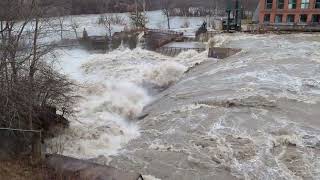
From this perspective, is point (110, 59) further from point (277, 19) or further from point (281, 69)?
point (277, 19)

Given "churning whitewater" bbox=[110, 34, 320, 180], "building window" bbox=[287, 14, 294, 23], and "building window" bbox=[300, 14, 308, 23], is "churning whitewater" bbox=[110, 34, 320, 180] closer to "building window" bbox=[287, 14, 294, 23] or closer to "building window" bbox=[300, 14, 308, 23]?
"building window" bbox=[300, 14, 308, 23]

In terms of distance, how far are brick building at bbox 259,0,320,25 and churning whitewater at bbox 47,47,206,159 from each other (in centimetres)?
1805

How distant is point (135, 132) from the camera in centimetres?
1652

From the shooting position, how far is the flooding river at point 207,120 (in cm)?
1307

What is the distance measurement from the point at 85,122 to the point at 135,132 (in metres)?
2.64

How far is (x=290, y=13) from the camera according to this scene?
153 feet

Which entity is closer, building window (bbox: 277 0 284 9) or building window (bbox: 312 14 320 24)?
building window (bbox: 312 14 320 24)

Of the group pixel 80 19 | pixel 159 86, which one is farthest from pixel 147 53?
pixel 80 19

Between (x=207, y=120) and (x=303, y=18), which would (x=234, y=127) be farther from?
(x=303, y=18)

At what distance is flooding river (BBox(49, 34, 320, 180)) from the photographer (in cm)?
1307

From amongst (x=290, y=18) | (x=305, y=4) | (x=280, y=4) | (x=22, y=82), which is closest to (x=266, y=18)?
(x=280, y=4)

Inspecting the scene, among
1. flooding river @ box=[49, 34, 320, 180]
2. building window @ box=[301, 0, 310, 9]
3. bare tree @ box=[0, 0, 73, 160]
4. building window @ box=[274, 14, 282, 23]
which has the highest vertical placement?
building window @ box=[301, 0, 310, 9]

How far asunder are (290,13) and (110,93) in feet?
105

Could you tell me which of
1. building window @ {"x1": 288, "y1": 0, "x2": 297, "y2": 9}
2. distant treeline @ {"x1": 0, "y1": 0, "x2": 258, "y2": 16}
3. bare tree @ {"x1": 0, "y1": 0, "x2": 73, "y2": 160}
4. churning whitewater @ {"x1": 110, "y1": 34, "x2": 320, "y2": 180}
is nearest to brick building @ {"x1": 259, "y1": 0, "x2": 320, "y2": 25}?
building window @ {"x1": 288, "y1": 0, "x2": 297, "y2": 9}
